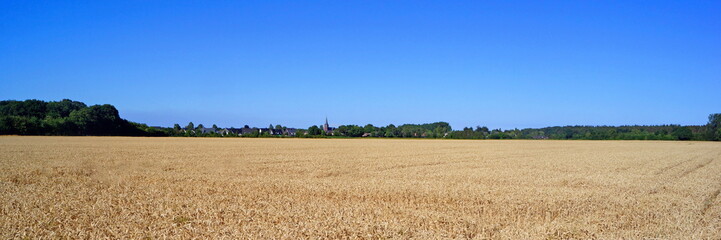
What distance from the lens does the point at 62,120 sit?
79750mm

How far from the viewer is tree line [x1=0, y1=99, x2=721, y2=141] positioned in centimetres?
7726

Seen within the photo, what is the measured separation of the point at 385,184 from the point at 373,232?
677 cm

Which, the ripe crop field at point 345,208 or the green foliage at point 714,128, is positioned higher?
the green foliage at point 714,128

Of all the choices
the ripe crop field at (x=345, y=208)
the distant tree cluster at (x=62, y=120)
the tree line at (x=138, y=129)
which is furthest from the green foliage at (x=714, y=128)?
the distant tree cluster at (x=62, y=120)

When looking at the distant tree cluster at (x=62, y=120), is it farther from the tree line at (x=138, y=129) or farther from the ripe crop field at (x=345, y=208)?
the ripe crop field at (x=345, y=208)

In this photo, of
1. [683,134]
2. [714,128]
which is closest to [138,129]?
[683,134]

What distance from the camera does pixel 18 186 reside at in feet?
41.7

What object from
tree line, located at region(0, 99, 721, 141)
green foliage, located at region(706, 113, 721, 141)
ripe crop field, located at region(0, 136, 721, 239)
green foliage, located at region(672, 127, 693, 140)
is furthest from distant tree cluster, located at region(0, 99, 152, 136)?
green foliage, located at region(706, 113, 721, 141)

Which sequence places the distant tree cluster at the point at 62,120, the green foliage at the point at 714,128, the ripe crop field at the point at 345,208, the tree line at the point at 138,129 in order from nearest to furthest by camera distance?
the ripe crop field at the point at 345,208, the distant tree cluster at the point at 62,120, the tree line at the point at 138,129, the green foliage at the point at 714,128

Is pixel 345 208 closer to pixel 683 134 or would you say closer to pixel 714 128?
pixel 683 134

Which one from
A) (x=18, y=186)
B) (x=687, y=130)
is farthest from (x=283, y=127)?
(x=18, y=186)

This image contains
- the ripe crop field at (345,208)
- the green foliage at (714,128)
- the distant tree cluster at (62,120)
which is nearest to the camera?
the ripe crop field at (345,208)

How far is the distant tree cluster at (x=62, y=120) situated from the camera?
74.5m

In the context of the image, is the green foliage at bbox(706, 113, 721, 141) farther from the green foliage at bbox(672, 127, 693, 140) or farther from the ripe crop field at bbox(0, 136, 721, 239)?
the ripe crop field at bbox(0, 136, 721, 239)
